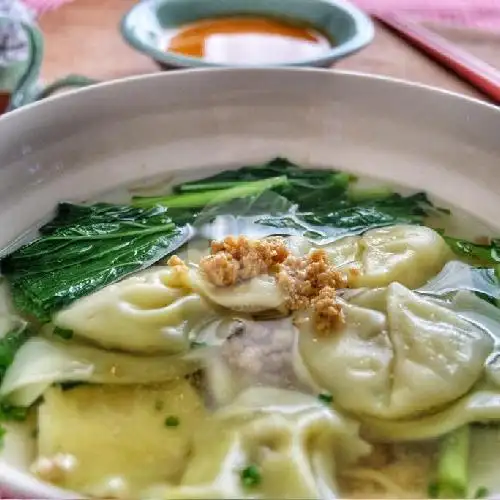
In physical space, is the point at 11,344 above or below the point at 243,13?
below

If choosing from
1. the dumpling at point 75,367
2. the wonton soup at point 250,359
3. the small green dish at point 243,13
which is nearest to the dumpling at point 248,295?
the wonton soup at point 250,359

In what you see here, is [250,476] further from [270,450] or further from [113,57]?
[113,57]

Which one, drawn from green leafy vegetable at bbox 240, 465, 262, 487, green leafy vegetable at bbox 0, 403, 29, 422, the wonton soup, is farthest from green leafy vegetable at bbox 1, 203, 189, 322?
green leafy vegetable at bbox 240, 465, 262, 487

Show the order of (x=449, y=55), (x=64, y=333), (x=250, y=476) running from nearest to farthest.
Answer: (x=250, y=476)
(x=64, y=333)
(x=449, y=55)

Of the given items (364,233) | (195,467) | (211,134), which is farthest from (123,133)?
(195,467)

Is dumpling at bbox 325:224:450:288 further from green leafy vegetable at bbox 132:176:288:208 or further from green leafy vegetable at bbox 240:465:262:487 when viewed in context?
green leafy vegetable at bbox 240:465:262:487

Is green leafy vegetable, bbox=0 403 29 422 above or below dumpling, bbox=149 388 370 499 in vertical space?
above

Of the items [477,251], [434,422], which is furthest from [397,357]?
[477,251]
